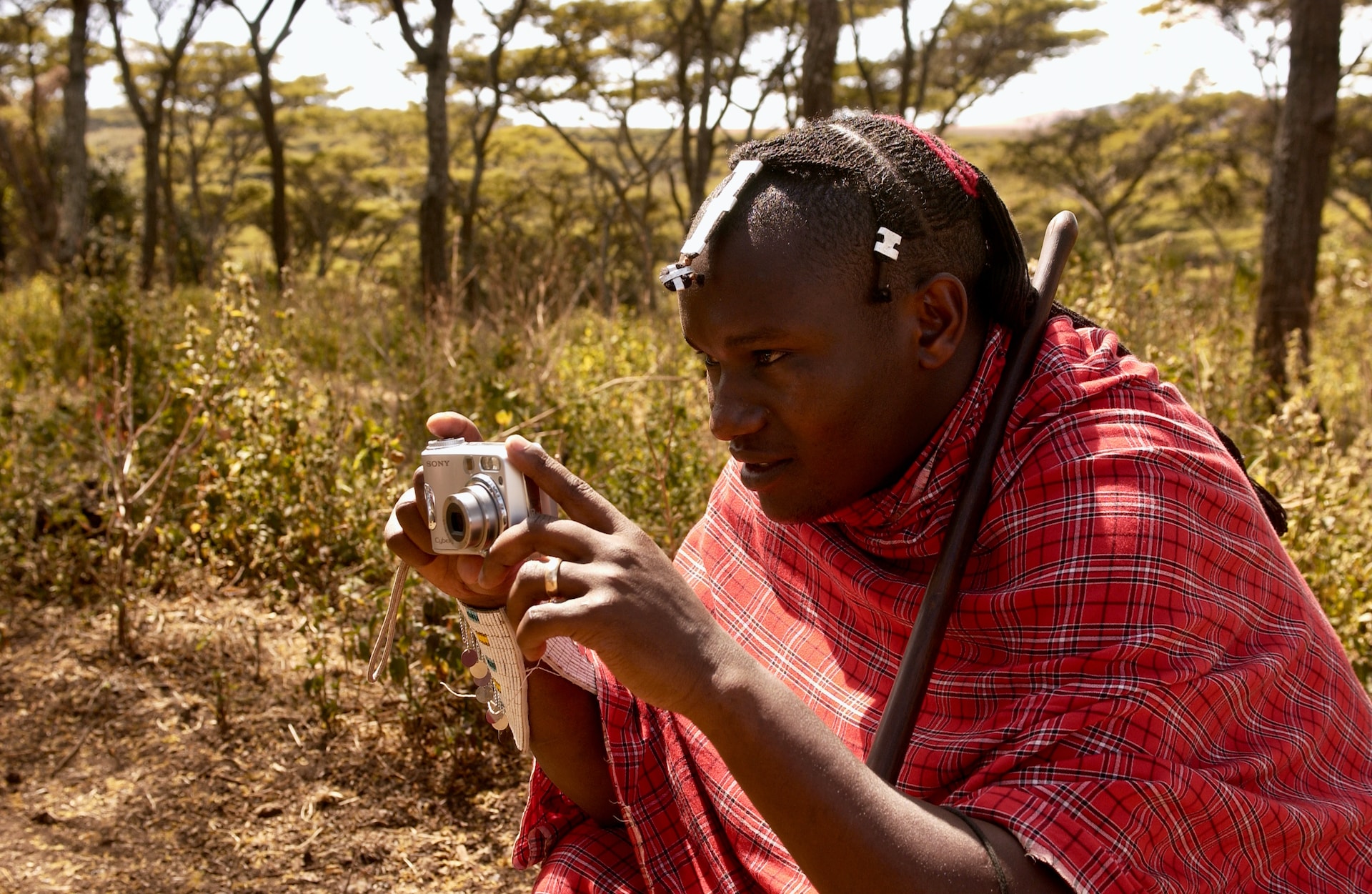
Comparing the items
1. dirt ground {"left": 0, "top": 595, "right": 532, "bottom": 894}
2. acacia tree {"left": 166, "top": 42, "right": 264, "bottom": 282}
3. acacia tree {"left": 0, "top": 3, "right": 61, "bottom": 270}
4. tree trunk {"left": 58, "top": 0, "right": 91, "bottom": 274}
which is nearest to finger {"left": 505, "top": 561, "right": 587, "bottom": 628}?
dirt ground {"left": 0, "top": 595, "right": 532, "bottom": 894}

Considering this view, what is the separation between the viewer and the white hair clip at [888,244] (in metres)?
1.42

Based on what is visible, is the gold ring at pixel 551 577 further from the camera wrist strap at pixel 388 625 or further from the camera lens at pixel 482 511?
the camera wrist strap at pixel 388 625

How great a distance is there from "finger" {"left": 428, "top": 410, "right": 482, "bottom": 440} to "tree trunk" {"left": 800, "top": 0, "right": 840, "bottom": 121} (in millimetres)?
4595

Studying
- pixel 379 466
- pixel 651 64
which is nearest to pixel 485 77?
pixel 651 64

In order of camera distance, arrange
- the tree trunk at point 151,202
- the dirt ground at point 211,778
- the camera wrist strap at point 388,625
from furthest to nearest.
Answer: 1. the tree trunk at point 151,202
2. the dirt ground at point 211,778
3. the camera wrist strap at point 388,625

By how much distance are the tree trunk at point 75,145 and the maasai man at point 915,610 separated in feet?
37.5

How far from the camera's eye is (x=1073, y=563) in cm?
129

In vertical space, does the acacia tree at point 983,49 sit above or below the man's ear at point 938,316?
above

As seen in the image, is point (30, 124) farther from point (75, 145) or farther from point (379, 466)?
point (379, 466)

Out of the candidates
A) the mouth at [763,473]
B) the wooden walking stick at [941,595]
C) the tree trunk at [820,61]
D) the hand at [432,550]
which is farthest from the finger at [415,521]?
the tree trunk at [820,61]

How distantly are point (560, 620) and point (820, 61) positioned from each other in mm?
5174

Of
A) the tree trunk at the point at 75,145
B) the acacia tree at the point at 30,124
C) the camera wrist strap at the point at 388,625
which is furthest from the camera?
the acacia tree at the point at 30,124

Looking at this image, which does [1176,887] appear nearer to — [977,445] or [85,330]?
[977,445]

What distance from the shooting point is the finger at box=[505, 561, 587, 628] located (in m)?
1.22
